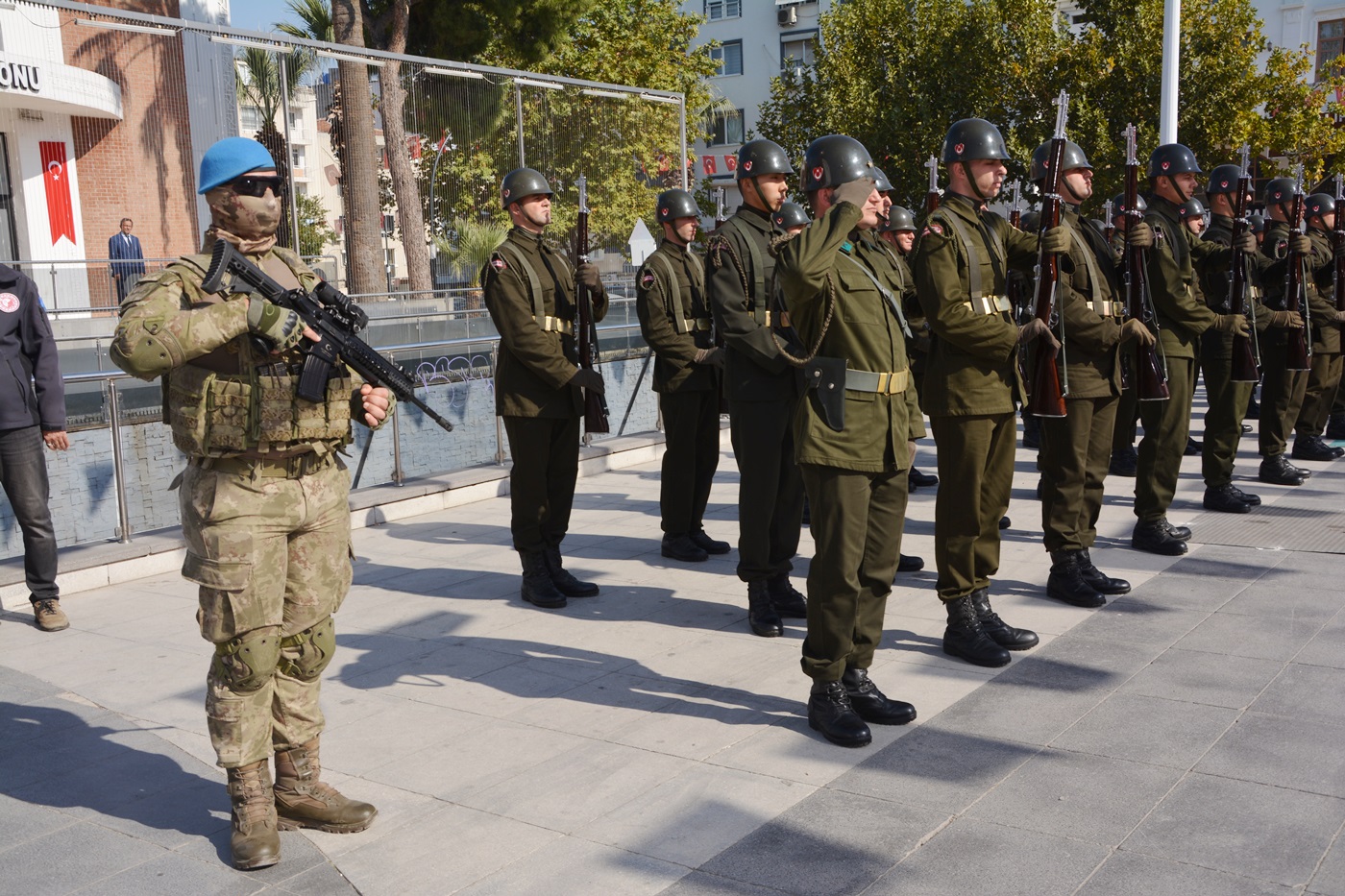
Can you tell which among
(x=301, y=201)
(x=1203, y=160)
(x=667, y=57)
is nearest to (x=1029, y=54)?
(x=1203, y=160)

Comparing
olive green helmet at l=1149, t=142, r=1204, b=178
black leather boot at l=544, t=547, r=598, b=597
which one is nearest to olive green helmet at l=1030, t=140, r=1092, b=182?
olive green helmet at l=1149, t=142, r=1204, b=178

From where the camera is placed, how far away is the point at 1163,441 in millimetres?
7145

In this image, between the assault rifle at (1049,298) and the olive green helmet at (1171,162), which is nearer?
Answer: the assault rifle at (1049,298)

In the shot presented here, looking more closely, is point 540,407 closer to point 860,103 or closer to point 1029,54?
point 1029,54

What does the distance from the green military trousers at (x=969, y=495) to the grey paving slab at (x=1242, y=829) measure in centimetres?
158

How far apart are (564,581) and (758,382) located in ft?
5.57

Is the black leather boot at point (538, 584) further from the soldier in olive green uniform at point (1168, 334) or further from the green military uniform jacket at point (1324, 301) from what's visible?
the green military uniform jacket at point (1324, 301)

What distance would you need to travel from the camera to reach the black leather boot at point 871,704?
4.64 metres

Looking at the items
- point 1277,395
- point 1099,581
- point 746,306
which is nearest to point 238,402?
point 746,306

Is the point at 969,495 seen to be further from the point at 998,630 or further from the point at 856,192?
the point at 856,192

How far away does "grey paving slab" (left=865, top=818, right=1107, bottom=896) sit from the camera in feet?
11.1

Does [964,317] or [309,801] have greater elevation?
[964,317]

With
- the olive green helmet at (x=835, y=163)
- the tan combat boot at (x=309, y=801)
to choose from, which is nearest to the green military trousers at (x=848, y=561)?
the olive green helmet at (x=835, y=163)

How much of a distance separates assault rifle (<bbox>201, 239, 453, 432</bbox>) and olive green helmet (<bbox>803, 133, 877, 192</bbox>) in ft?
5.68
